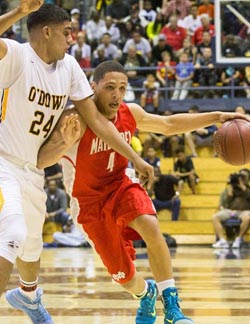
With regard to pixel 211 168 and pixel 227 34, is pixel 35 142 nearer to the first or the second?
pixel 227 34

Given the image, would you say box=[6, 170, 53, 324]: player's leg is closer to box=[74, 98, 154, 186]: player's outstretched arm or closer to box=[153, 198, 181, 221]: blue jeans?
box=[74, 98, 154, 186]: player's outstretched arm

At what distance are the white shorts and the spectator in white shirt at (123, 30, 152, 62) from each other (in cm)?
1530

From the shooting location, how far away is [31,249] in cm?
606

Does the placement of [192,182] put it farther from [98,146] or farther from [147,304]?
[98,146]

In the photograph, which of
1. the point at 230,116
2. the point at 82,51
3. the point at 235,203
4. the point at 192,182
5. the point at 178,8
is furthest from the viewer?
the point at 178,8

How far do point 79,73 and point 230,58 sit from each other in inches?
339

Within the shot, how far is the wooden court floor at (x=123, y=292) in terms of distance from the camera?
6.74 meters

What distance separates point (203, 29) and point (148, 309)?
14.8m

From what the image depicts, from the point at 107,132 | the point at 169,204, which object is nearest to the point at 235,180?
the point at 169,204

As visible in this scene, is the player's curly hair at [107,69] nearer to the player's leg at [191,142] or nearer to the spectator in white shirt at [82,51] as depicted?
the player's leg at [191,142]

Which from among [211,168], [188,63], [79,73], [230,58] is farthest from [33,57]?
[188,63]

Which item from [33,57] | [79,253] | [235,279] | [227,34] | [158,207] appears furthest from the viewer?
[158,207]

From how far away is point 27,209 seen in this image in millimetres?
5887

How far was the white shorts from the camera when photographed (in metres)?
5.39
